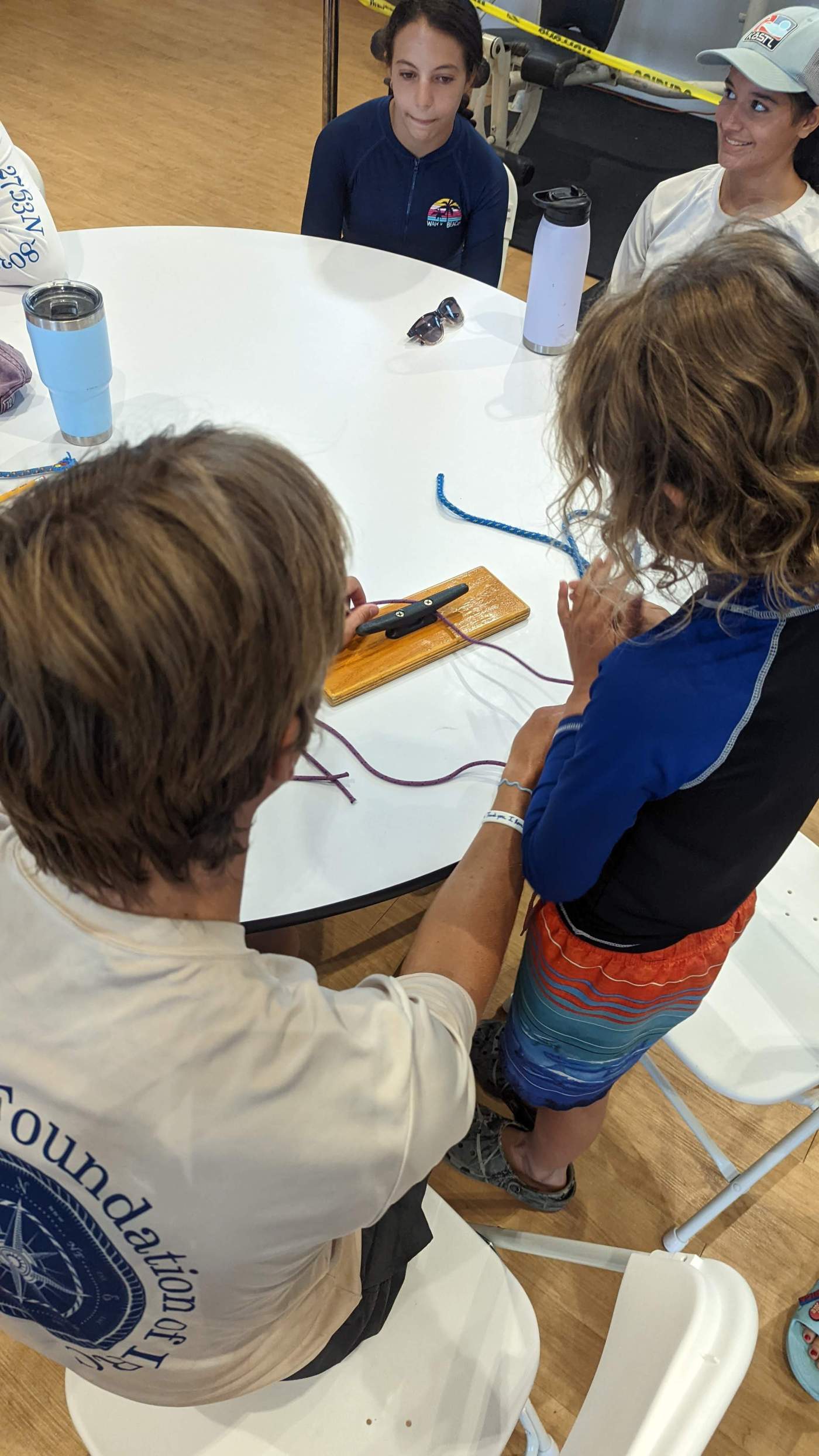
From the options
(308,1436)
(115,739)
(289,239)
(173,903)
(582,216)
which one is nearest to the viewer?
(115,739)

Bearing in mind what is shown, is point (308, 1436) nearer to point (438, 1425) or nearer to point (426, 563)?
point (438, 1425)

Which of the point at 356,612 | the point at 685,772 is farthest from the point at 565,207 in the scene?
the point at 685,772

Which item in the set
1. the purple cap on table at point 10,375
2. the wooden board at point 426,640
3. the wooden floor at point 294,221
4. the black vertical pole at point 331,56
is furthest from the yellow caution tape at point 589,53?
the wooden board at point 426,640

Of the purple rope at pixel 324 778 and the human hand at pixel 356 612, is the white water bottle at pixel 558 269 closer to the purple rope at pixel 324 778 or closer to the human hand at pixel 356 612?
the human hand at pixel 356 612

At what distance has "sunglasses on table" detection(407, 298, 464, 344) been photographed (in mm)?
1776

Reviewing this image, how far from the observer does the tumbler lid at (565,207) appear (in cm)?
158

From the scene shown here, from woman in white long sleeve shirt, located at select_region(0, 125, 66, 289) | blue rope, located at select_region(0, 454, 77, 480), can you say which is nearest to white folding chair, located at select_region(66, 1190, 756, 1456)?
blue rope, located at select_region(0, 454, 77, 480)

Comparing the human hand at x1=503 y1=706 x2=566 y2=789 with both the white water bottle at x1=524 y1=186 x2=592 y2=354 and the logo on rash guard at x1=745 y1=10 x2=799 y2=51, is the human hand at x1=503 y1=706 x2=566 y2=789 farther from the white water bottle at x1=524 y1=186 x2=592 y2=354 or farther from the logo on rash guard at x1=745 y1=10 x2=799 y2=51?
the logo on rash guard at x1=745 y1=10 x2=799 y2=51

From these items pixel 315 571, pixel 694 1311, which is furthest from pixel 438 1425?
pixel 315 571

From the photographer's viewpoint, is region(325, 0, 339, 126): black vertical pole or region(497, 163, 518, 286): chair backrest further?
region(325, 0, 339, 126): black vertical pole

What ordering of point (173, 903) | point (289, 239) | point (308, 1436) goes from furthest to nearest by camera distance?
point (289, 239) < point (308, 1436) < point (173, 903)

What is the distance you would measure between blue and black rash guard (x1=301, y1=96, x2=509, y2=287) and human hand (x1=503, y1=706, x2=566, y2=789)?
1.45 metres

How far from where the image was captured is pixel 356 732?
1162mm

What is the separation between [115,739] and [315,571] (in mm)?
152
